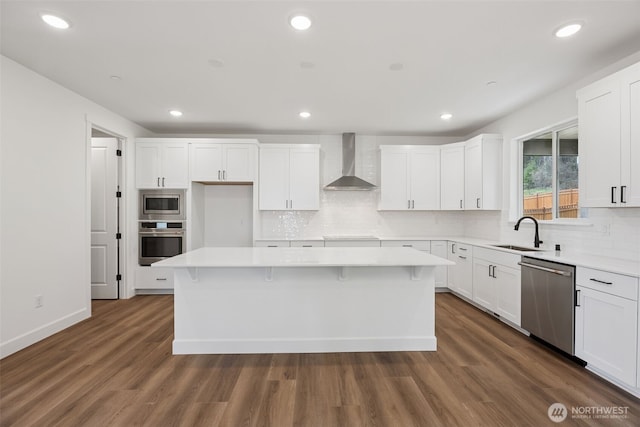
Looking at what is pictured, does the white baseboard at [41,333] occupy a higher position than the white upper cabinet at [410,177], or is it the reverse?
the white upper cabinet at [410,177]

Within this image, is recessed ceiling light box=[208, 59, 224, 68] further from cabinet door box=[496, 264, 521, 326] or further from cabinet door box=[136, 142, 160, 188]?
cabinet door box=[496, 264, 521, 326]

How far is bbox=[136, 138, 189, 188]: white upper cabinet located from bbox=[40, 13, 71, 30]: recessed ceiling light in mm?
2489

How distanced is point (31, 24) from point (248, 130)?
2.94 m

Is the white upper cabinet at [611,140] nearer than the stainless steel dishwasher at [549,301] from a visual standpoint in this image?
Yes

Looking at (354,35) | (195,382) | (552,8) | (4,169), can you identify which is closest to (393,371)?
(195,382)

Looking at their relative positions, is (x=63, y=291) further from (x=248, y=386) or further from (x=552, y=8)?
(x=552, y=8)

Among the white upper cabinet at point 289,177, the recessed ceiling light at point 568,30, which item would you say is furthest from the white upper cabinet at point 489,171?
the white upper cabinet at point 289,177

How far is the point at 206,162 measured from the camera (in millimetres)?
4680

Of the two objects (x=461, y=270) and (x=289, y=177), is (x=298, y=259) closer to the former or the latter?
(x=289, y=177)

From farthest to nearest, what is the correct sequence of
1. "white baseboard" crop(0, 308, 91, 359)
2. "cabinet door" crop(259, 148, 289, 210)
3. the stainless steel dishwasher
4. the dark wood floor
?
"cabinet door" crop(259, 148, 289, 210) < "white baseboard" crop(0, 308, 91, 359) < the stainless steel dishwasher < the dark wood floor

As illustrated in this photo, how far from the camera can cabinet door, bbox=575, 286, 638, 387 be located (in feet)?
6.84

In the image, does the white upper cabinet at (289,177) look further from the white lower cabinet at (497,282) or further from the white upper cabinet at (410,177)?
the white lower cabinet at (497,282)

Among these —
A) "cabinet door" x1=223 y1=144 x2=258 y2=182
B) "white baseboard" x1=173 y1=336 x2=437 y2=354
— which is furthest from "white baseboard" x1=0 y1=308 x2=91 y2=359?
"cabinet door" x1=223 y1=144 x2=258 y2=182

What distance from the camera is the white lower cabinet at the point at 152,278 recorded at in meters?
4.61
